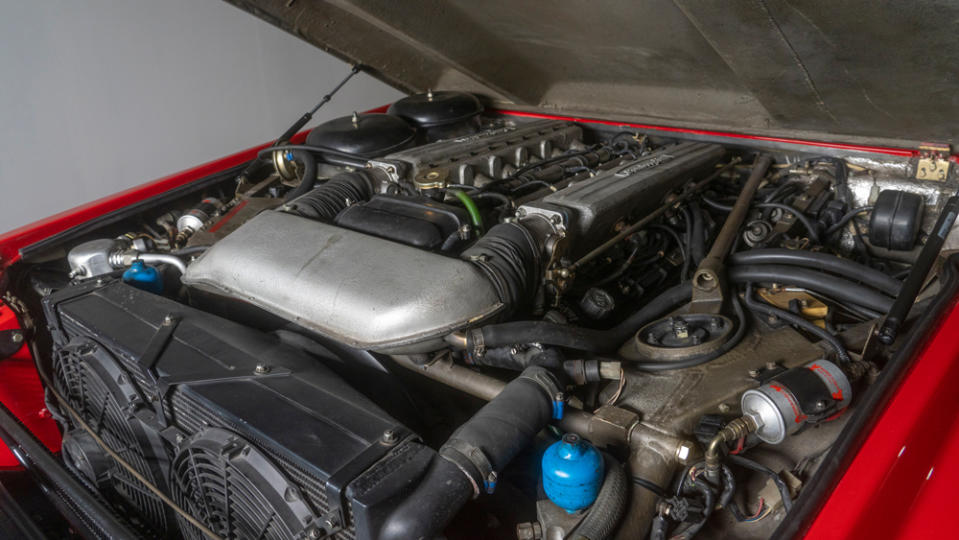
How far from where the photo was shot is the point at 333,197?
163 centimetres

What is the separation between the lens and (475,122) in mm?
2459

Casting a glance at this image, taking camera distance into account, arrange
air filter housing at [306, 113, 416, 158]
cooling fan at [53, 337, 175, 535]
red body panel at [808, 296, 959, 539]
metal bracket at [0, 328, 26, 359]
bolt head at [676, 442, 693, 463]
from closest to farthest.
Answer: red body panel at [808, 296, 959, 539] → bolt head at [676, 442, 693, 463] → cooling fan at [53, 337, 175, 535] → metal bracket at [0, 328, 26, 359] → air filter housing at [306, 113, 416, 158]

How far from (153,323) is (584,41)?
1453 millimetres

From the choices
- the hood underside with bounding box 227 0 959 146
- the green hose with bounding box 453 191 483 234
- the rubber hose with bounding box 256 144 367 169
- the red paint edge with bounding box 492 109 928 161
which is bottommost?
the rubber hose with bounding box 256 144 367 169

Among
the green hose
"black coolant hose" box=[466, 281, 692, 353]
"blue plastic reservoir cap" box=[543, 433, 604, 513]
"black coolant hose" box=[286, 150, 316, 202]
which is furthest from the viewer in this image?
"black coolant hose" box=[286, 150, 316, 202]

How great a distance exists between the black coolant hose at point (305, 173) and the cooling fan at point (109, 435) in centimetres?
76

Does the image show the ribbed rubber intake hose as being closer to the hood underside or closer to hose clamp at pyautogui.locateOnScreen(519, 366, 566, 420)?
hose clamp at pyautogui.locateOnScreen(519, 366, 566, 420)

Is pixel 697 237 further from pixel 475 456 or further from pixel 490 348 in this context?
pixel 475 456

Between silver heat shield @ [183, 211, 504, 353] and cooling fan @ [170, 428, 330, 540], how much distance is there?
0.26 meters

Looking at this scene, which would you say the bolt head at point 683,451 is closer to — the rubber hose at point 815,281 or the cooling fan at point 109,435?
the rubber hose at point 815,281

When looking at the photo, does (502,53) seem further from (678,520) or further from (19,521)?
(19,521)

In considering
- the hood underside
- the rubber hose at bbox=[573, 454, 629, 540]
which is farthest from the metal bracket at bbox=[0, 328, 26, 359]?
the rubber hose at bbox=[573, 454, 629, 540]

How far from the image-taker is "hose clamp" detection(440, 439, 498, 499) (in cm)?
87

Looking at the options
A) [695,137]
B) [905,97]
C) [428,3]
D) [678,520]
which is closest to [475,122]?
[428,3]
